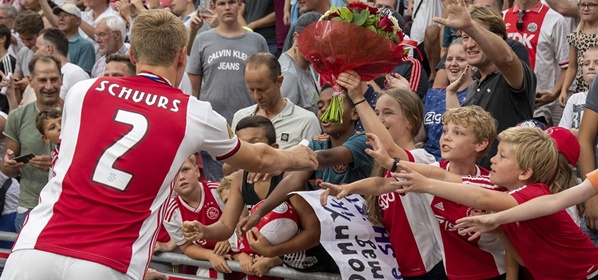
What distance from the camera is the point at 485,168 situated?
699 centimetres

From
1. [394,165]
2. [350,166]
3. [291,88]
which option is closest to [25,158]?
[291,88]

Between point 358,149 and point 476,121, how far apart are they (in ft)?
2.96

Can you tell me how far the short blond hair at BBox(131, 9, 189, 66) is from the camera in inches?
212

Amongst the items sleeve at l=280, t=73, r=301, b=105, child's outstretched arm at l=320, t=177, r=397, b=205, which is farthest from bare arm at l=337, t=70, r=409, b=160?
sleeve at l=280, t=73, r=301, b=105

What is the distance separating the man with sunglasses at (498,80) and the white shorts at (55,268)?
300cm

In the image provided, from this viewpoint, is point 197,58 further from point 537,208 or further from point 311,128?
point 537,208

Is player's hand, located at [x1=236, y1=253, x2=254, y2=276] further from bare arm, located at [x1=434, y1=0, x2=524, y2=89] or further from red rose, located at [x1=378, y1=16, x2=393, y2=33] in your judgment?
bare arm, located at [x1=434, y1=0, x2=524, y2=89]

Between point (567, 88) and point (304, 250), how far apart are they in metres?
3.66

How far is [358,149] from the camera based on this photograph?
6.79 meters

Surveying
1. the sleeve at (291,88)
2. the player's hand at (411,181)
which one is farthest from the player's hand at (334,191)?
the sleeve at (291,88)

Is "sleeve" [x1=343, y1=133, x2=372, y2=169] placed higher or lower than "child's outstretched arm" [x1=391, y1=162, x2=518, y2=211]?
lower

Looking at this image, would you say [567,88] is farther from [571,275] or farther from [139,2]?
[139,2]

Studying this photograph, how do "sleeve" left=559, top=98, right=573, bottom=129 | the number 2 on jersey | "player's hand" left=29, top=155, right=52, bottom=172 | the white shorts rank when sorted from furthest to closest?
"player's hand" left=29, top=155, right=52, bottom=172 < "sleeve" left=559, top=98, right=573, bottom=129 < the number 2 on jersey < the white shorts

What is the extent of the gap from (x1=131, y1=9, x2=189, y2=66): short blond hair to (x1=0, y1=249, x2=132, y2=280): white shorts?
1.15 meters
